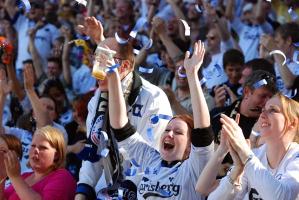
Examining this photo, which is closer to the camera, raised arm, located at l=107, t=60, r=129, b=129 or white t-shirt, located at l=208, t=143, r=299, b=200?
white t-shirt, located at l=208, t=143, r=299, b=200

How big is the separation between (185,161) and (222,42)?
12.4 feet

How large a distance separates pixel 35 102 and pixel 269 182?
3.26m

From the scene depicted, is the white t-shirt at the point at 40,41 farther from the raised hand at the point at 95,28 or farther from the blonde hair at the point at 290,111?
the blonde hair at the point at 290,111

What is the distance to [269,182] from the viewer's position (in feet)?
15.7

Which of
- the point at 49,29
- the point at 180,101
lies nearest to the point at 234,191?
the point at 180,101

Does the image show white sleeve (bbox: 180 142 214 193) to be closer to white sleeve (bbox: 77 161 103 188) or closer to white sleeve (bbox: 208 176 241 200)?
white sleeve (bbox: 208 176 241 200)

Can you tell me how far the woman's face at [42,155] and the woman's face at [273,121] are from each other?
1.89 meters

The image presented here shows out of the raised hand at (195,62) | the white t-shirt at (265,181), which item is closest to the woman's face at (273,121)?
the white t-shirt at (265,181)

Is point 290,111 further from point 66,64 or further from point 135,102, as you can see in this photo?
point 66,64

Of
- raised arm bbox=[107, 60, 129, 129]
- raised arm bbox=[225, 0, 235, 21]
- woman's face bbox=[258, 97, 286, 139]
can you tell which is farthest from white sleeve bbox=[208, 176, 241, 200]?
raised arm bbox=[225, 0, 235, 21]

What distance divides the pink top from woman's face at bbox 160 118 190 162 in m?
0.96

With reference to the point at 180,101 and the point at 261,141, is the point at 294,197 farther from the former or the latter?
the point at 180,101

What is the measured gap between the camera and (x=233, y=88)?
7887 mm

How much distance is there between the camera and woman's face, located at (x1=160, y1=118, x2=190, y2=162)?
5.61m
